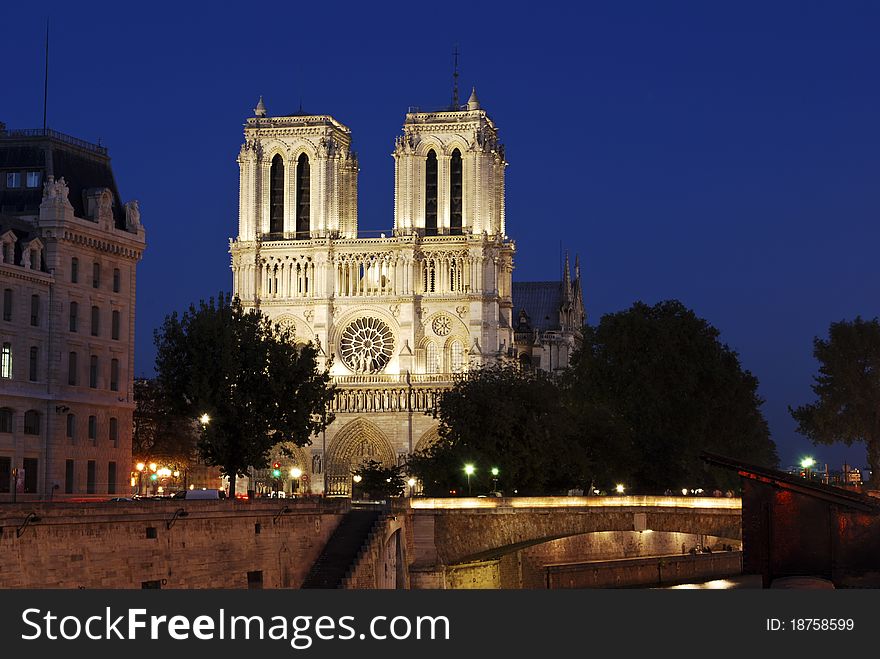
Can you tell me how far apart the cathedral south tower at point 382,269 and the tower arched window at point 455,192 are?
0.11 meters

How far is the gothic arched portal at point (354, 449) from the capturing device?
132625 millimetres

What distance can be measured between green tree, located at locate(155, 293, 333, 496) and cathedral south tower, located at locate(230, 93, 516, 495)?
5830cm

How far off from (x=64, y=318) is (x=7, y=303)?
3.45 metres

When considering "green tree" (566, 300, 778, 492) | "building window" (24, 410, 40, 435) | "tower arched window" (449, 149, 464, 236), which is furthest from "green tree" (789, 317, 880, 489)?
"building window" (24, 410, 40, 435)

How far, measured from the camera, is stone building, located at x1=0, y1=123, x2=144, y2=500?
6744 centimetres

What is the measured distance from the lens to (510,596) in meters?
32.8

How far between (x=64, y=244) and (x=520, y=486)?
30.2 m

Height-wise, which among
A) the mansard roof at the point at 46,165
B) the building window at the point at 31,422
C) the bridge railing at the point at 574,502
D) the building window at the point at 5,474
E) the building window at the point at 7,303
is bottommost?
the bridge railing at the point at 574,502

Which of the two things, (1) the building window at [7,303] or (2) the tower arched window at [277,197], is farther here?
(2) the tower arched window at [277,197]

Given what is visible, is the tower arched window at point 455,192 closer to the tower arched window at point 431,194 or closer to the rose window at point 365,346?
the tower arched window at point 431,194

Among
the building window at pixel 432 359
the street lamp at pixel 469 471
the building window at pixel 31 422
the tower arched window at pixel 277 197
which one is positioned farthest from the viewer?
the tower arched window at pixel 277 197

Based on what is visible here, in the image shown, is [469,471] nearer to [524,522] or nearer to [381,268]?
[524,522]

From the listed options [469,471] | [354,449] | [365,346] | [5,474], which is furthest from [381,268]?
[5,474]

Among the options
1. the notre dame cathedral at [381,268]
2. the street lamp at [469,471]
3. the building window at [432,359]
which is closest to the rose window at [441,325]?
the notre dame cathedral at [381,268]
